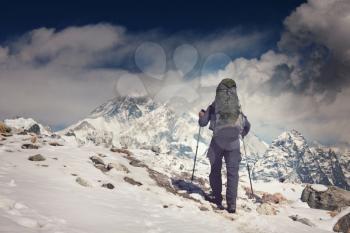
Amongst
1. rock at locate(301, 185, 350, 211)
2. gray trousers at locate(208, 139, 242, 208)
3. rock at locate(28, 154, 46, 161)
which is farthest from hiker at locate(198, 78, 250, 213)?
rock at locate(301, 185, 350, 211)

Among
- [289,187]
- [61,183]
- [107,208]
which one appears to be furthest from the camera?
[289,187]

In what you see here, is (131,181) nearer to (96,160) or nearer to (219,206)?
(96,160)

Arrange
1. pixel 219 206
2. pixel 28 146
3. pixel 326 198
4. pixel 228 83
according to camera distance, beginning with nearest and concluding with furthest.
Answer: pixel 219 206
pixel 228 83
pixel 28 146
pixel 326 198

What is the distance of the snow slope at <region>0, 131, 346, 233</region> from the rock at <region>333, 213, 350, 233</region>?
362 mm

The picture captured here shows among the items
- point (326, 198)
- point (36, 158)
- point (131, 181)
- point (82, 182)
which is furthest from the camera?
point (326, 198)

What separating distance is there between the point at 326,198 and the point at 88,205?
686 inches

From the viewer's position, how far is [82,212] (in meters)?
7.83

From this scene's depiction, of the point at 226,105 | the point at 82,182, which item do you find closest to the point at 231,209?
the point at 226,105

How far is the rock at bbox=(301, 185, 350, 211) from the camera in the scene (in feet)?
68.3

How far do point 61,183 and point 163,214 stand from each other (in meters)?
3.36

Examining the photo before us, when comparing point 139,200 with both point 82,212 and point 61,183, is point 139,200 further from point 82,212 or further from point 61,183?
point 82,212

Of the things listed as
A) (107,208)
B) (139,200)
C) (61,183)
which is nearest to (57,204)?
(107,208)

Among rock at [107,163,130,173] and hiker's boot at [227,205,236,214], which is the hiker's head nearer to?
hiker's boot at [227,205,236,214]

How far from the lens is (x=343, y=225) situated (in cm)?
1300
